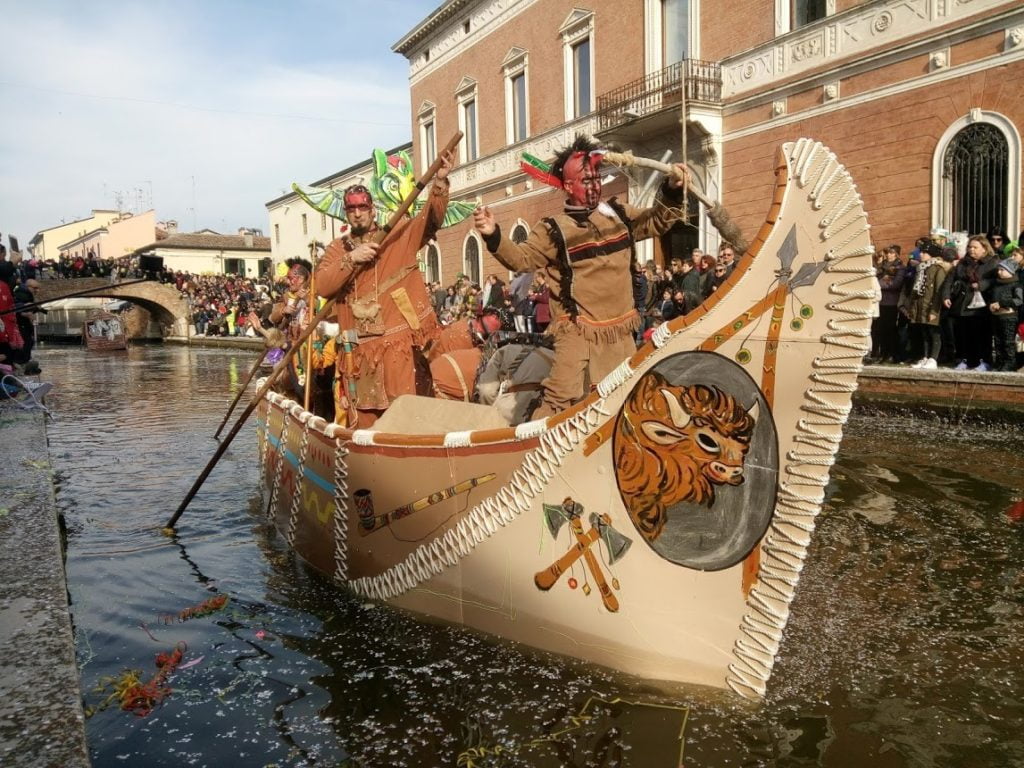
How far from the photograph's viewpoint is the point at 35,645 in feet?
8.96

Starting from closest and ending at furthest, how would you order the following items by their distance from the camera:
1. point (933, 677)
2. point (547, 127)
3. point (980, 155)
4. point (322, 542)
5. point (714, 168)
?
point (933, 677) → point (322, 542) → point (980, 155) → point (714, 168) → point (547, 127)

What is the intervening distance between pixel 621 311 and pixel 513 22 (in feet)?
70.7

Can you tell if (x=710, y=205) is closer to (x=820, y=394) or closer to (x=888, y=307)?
(x=820, y=394)

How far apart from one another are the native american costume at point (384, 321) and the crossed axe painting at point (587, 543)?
79.7 inches

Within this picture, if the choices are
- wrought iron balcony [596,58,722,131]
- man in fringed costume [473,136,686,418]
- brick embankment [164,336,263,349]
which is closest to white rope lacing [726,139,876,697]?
man in fringed costume [473,136,686,418]

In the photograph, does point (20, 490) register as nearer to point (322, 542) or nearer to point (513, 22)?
point (322, 542)

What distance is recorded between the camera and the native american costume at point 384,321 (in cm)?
497

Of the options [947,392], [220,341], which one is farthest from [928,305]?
[220,341]

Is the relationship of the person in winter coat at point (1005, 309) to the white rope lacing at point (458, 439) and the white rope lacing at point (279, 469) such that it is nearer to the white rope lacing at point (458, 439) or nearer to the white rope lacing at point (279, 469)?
the white rope lacing at point (279, 469)

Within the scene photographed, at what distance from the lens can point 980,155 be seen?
11852 millimetres

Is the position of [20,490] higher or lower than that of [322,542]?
higher

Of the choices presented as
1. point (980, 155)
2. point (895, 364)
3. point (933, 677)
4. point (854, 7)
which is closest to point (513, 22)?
point (854, 7)

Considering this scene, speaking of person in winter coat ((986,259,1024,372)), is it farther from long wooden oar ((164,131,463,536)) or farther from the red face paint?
the red face paint

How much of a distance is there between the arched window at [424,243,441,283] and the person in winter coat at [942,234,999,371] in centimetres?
1966
